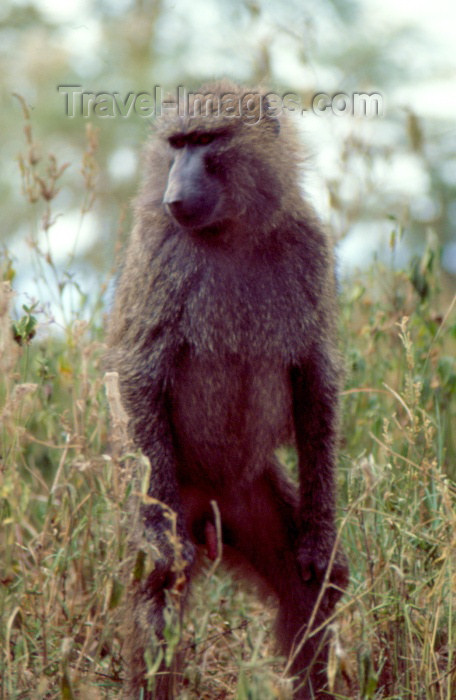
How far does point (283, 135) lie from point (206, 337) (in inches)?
35.7

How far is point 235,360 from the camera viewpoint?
2.89 metres

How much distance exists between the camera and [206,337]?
2848 millimetres

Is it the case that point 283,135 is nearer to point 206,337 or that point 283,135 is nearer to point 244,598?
point 206,337

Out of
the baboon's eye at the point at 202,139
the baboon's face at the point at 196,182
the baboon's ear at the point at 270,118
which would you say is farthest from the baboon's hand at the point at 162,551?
the baboon's ear at the point at 270,118

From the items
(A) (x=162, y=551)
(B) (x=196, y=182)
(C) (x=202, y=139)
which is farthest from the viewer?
(C) (x=202, y=139)

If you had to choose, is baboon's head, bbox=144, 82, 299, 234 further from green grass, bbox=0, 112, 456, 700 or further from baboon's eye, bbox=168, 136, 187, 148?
green grass, bbox=0, 112, 456, 700

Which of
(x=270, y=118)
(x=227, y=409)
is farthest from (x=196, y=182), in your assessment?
(x=227, y=409)

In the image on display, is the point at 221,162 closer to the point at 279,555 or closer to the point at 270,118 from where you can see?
the point at 270,118

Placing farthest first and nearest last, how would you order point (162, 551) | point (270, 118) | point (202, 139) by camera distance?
1. point (270, 118)
2. point (202, 139)
3. point (162, 551)

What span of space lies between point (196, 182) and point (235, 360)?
→ 585mm

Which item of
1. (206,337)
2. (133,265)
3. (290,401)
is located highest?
(133,265)

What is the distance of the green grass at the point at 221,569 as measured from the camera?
7.51ft

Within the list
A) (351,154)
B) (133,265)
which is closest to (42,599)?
(133,265)

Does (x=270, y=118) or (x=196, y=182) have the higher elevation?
(x=270, y=118)
